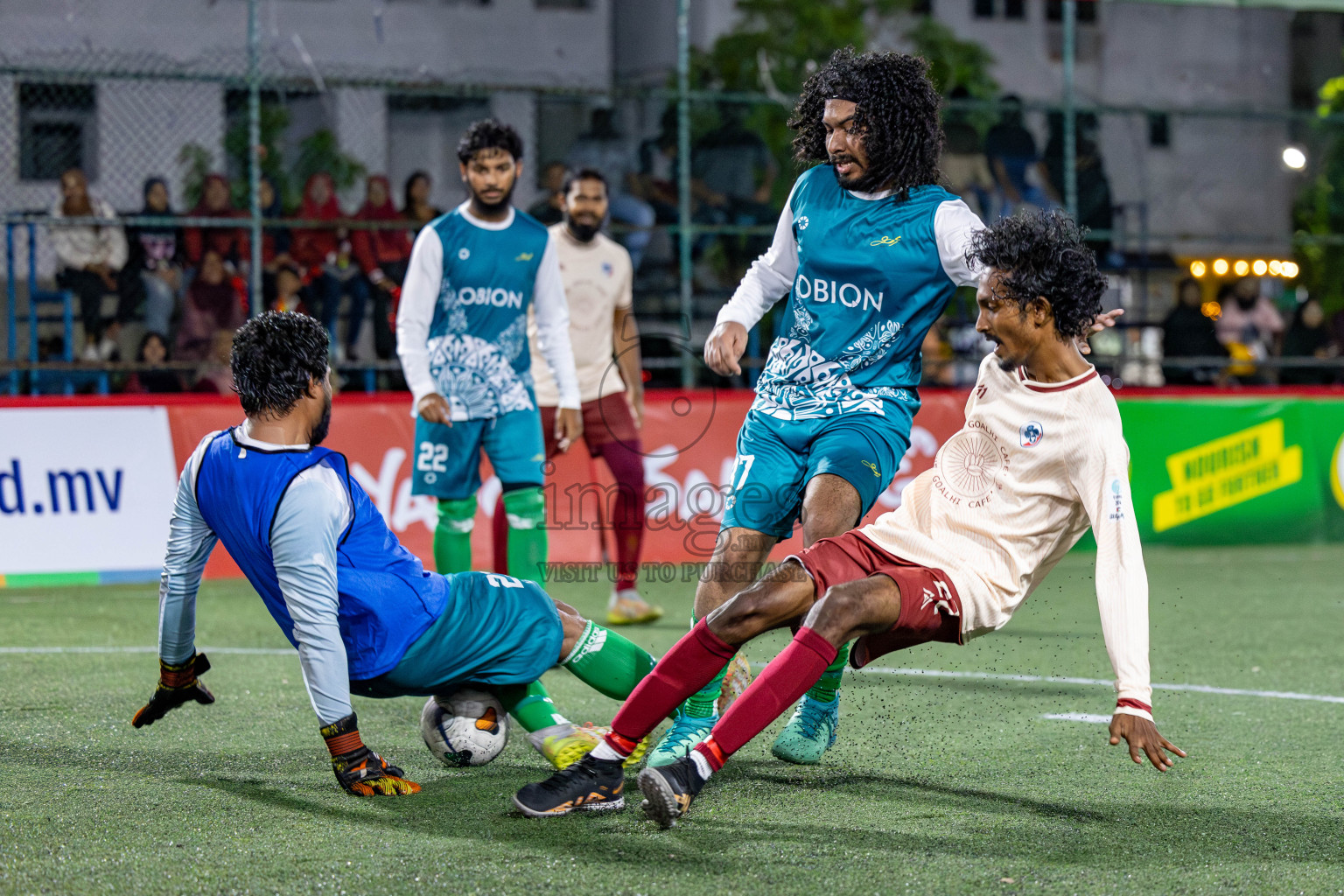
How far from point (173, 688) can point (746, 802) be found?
1542mm

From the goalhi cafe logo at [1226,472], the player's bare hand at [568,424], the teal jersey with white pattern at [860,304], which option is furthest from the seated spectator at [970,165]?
the teal jersey with white pattern at [860,304]

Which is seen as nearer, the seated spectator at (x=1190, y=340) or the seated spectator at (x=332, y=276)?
the seated spectator at (x=332, y=276)

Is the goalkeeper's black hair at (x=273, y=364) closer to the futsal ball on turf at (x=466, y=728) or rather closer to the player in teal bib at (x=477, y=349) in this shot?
the futsal ball on turf at (x=466, y=728)

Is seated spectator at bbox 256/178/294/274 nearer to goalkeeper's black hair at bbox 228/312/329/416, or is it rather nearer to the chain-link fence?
the chain-link fence

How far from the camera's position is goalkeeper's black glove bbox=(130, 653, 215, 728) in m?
4.12

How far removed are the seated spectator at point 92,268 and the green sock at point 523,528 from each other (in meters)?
5.12

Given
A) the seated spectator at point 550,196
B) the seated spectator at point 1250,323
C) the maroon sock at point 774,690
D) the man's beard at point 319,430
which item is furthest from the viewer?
the seated spectator at point 1250,323

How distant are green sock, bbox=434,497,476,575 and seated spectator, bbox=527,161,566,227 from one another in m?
5.15

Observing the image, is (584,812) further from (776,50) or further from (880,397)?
(776,50)

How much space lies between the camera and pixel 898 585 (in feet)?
12.1

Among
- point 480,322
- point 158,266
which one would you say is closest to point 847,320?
point 480,322

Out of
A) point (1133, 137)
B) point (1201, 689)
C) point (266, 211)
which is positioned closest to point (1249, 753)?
point (1201, 689)

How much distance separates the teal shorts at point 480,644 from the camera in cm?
401

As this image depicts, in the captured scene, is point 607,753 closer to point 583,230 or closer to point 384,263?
point 583,230
